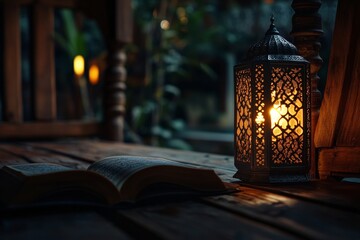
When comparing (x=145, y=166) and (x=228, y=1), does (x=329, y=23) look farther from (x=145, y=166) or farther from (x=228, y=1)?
(x=145, y=166)

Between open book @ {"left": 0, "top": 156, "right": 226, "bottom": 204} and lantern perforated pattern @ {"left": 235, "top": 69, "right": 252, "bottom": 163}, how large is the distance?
0.58ft

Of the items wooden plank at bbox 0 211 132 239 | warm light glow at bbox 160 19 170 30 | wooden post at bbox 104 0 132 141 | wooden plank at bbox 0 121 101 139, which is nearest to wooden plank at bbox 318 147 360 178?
wooden plank at bbox 0 211 132 239

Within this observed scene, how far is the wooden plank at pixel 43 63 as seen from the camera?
10.5 ft

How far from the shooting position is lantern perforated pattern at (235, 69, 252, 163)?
1205mm

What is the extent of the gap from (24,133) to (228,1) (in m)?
7.37

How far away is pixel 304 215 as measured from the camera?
0.83 metres

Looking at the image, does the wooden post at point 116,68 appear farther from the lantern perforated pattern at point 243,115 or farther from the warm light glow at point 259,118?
the warm light glow at point 259,118

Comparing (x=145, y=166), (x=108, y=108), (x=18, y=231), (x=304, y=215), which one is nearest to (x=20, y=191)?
(x=18, y=231)

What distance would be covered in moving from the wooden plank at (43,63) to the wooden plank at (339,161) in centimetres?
233

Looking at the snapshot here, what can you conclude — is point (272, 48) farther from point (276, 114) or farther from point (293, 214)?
point (293, 214)

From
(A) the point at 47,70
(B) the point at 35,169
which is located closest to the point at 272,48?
(B) the point at 35,169

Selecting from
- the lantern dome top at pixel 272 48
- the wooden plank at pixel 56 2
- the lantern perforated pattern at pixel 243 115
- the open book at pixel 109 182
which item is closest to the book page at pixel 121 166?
the open book at pixel 109 182

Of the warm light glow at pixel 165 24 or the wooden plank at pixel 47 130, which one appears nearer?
the wooden plank at pixel 47 130

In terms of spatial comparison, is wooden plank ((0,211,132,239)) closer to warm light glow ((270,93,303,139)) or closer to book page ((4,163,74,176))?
book page ((4,163,74,176))
